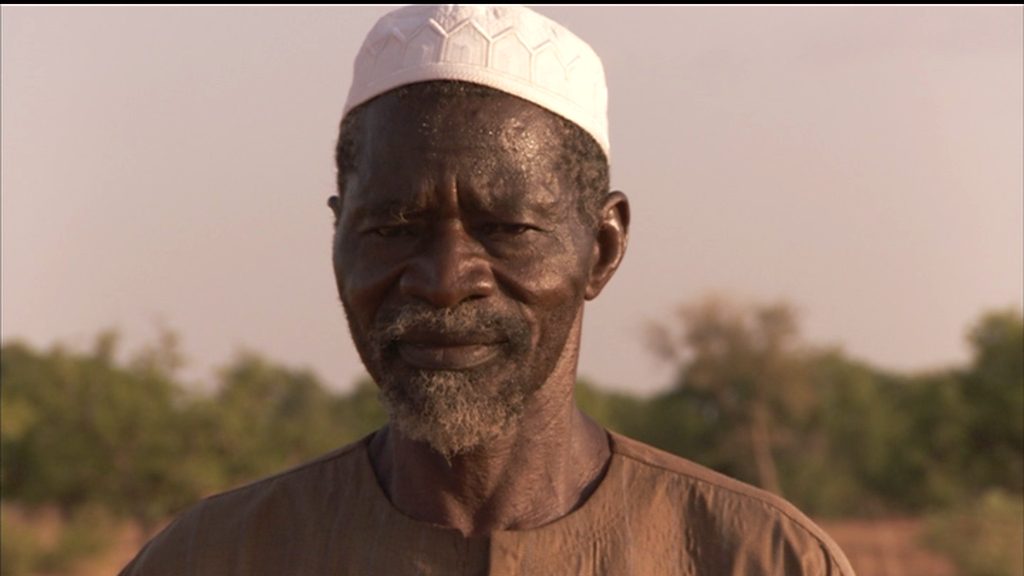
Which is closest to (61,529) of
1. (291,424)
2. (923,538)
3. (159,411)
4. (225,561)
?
(159,411)

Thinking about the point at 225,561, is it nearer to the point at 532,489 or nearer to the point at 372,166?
the point at 532,489

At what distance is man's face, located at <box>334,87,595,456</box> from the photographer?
2.74m

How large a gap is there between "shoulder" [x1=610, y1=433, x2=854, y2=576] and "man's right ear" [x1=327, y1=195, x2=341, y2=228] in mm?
608

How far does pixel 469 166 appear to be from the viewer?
9.02ft

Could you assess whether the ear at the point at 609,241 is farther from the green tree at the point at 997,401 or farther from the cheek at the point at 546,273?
the green tree at the point at 997,401


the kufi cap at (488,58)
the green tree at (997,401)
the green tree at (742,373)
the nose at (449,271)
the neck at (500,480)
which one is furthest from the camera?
the green tree at (742,373)

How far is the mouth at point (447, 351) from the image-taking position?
9.07 ft

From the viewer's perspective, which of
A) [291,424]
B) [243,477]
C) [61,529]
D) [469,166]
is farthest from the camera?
[291,424]

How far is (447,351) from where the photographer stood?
2.77 metres

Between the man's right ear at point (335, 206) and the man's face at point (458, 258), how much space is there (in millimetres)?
133

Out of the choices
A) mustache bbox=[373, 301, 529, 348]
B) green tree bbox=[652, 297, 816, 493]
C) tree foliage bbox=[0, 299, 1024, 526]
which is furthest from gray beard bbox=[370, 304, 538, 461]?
green tree bbox=[652, 297, 816, 493]

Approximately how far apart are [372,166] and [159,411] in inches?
946

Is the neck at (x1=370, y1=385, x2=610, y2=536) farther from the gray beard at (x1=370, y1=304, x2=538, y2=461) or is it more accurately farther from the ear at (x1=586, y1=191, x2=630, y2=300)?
the ear at (x1=586, y1=191, x2=630, y2=300)

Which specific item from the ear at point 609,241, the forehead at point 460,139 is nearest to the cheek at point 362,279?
the forehead at point 460,139
